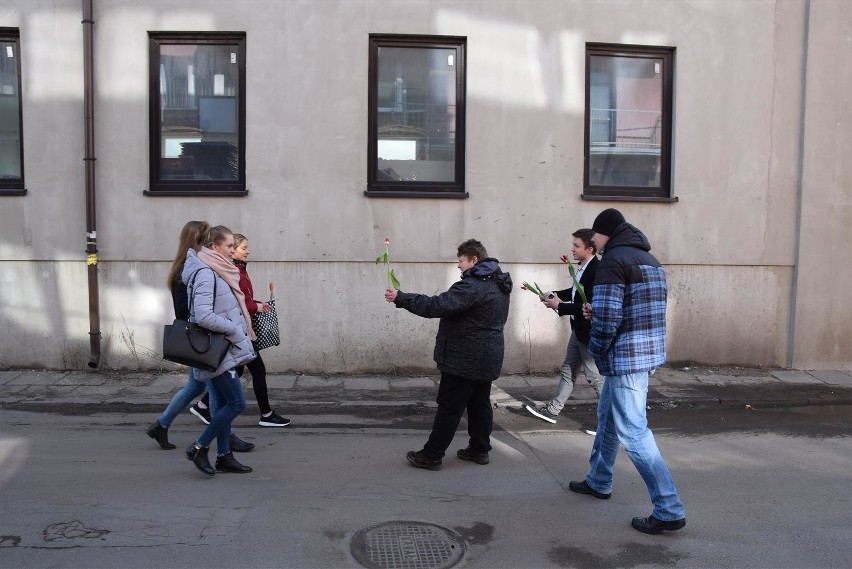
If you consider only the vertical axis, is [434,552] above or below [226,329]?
below

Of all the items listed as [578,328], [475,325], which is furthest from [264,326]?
[578,328]

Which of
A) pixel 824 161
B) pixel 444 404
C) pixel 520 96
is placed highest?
pixel 520 96

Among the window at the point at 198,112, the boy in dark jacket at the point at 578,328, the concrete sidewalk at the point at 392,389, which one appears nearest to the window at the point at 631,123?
the concrete sidewalk at the point at 392,389

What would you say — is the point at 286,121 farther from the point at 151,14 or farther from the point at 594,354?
the point at 594,354

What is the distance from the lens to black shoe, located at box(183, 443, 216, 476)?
522cm

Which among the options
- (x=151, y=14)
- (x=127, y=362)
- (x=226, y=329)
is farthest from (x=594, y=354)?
(x=151, y=14)

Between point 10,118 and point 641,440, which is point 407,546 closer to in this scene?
point 641,440

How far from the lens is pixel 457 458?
229 inches

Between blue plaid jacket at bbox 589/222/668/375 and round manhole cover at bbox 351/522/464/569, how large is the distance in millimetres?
1437

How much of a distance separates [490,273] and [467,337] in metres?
0.50

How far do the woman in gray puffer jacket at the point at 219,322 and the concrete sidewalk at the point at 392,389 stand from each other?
216 cm

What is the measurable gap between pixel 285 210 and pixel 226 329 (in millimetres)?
3995

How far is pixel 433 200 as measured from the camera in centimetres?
895

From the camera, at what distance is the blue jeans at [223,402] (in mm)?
5156
